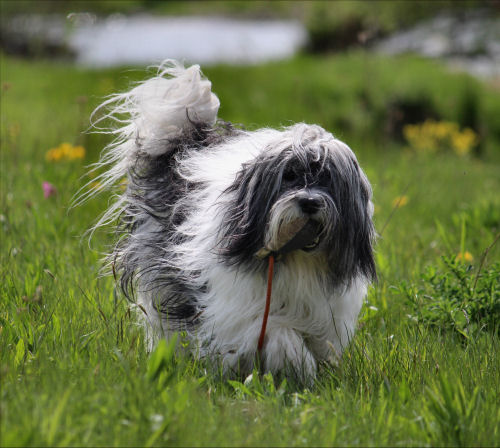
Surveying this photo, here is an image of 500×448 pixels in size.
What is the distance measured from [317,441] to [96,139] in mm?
4905

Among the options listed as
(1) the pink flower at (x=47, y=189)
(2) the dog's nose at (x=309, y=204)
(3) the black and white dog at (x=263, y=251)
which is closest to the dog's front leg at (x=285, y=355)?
(3) the black and white dog at (x=263, y=251)

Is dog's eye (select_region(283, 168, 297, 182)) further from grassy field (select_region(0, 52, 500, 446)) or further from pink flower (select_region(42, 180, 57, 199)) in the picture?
pink flower (select_region(42, 180, 57, 199))

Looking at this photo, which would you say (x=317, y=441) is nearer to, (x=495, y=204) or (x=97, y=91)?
(x=495, y=204)

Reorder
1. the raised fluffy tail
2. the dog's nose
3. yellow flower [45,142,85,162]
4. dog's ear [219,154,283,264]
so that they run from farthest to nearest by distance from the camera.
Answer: yellow flower [45,142,85,162] → the raised fluffy tail → dog's ear [219,154,283,264] → the dog's nose

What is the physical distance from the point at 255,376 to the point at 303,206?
0.68 m

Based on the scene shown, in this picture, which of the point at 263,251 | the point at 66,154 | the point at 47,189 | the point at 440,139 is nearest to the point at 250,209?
the point at 263,251

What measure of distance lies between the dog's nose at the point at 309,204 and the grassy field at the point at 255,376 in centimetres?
64

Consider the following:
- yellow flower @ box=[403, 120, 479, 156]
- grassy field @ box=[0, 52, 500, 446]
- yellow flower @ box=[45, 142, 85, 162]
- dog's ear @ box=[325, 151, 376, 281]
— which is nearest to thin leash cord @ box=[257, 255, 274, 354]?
grassy field @ box=[0, 52, 500, 446]

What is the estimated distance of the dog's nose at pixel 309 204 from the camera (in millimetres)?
2854

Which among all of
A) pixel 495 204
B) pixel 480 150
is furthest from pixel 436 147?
pixel 495 204

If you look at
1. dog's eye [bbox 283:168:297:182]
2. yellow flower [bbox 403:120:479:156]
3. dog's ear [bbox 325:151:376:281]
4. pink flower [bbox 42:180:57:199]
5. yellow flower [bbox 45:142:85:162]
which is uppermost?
dog's eye [bbox 283:168:297:182]

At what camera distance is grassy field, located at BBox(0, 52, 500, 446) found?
2.22m

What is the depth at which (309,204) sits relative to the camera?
2.86 m

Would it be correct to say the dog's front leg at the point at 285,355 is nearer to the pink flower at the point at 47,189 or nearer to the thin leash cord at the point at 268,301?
the thin leash cord at the point at 268,301
